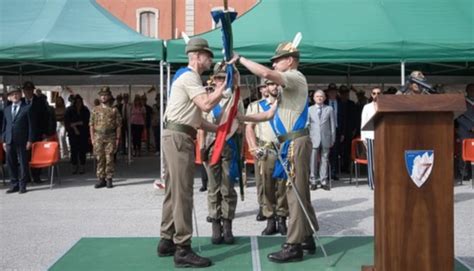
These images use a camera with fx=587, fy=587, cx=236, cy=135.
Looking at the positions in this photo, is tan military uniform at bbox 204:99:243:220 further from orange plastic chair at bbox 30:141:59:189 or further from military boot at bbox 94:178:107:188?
orange plastic chair at bbox 30:141:59:189

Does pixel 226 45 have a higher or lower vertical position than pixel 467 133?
higher

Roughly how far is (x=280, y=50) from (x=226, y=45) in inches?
28.8

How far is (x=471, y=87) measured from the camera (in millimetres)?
10758

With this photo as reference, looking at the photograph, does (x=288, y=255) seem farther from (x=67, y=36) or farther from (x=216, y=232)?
(x=67, y=36)

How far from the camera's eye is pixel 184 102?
4.93 m

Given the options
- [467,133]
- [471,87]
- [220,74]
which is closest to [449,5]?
[471,87]

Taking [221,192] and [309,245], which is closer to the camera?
[309,245]

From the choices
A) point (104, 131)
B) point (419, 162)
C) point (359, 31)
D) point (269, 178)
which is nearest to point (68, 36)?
point (104, 131)

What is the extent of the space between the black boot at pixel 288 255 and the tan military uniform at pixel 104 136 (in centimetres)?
572

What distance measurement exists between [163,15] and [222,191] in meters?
31.4

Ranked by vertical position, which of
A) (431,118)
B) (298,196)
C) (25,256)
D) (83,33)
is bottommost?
(25,256)

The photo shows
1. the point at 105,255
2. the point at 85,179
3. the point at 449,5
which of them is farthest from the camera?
the point at 85,179

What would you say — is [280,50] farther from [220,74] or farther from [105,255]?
[105,255]

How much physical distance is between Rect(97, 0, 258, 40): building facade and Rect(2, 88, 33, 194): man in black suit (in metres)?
25.1
